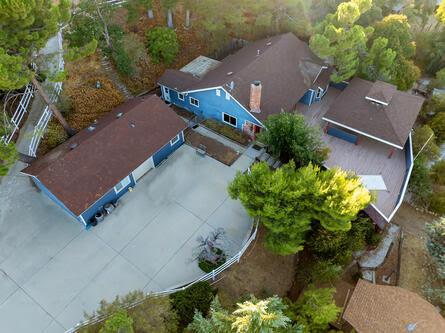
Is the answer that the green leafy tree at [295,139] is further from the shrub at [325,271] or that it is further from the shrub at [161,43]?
the shrub at [161,43]

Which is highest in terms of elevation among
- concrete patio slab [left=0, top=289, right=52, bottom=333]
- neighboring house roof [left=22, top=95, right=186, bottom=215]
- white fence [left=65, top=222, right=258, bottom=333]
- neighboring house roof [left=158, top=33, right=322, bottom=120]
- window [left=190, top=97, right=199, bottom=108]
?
neighboring house roof [left=158, top=33, right=322, bottom=120]

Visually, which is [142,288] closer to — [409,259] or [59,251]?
[59,251]

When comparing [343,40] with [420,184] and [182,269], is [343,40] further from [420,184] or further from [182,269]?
[182,269]

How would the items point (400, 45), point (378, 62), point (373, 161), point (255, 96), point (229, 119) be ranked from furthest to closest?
point (400, 45)
point (378, 62)
point (229, 119)
point (255, 96)
point (373, 161)

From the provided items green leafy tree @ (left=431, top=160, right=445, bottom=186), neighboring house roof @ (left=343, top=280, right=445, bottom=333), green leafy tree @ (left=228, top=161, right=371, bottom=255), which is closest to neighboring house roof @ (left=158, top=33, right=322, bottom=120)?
green leafy tree @ (left=228, top=161, right=371, bottom=255)

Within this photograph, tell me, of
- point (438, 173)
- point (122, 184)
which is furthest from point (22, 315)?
point (438, 173)

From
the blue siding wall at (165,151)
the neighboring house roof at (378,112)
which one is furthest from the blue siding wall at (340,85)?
the blue siding wall at (165,151)

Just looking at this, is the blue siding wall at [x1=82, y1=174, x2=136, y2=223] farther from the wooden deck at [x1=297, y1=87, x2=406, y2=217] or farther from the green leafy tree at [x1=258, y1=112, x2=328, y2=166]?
the wooden deck at [x1=297, y1=87, x2=406, y2=217]
